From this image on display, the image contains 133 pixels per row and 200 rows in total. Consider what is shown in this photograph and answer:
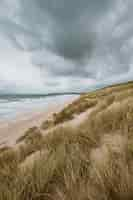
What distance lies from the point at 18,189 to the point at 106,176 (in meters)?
0.78

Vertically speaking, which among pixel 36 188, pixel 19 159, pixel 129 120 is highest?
pixel 129 120

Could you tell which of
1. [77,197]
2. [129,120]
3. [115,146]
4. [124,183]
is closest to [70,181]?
[77,197]

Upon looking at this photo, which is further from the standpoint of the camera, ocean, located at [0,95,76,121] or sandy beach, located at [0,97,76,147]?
ocean, located at [0,95,76,121]

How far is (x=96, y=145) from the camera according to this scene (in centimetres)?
192

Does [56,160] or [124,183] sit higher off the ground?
[124,183]

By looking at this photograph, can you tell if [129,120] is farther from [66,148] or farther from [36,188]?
[36,188]

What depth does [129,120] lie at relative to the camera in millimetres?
2307

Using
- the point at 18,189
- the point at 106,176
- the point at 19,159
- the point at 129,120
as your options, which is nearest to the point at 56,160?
the point at 18,189

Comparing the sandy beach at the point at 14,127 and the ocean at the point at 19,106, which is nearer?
the sandy beach at the point at 14,127

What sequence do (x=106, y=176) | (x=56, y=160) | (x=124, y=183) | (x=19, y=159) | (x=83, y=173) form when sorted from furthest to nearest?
(x=19, y=159)
(x=56, y=160)
(x=83, y=173)
(x=106, y=176)
(x=124, y=183)

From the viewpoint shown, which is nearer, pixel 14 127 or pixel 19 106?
pixel 14 127

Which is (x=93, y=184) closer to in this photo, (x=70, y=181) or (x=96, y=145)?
(x=70, y=181)

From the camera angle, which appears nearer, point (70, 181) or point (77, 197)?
point (77, 197)

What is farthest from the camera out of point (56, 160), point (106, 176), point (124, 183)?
point (56, 160)
